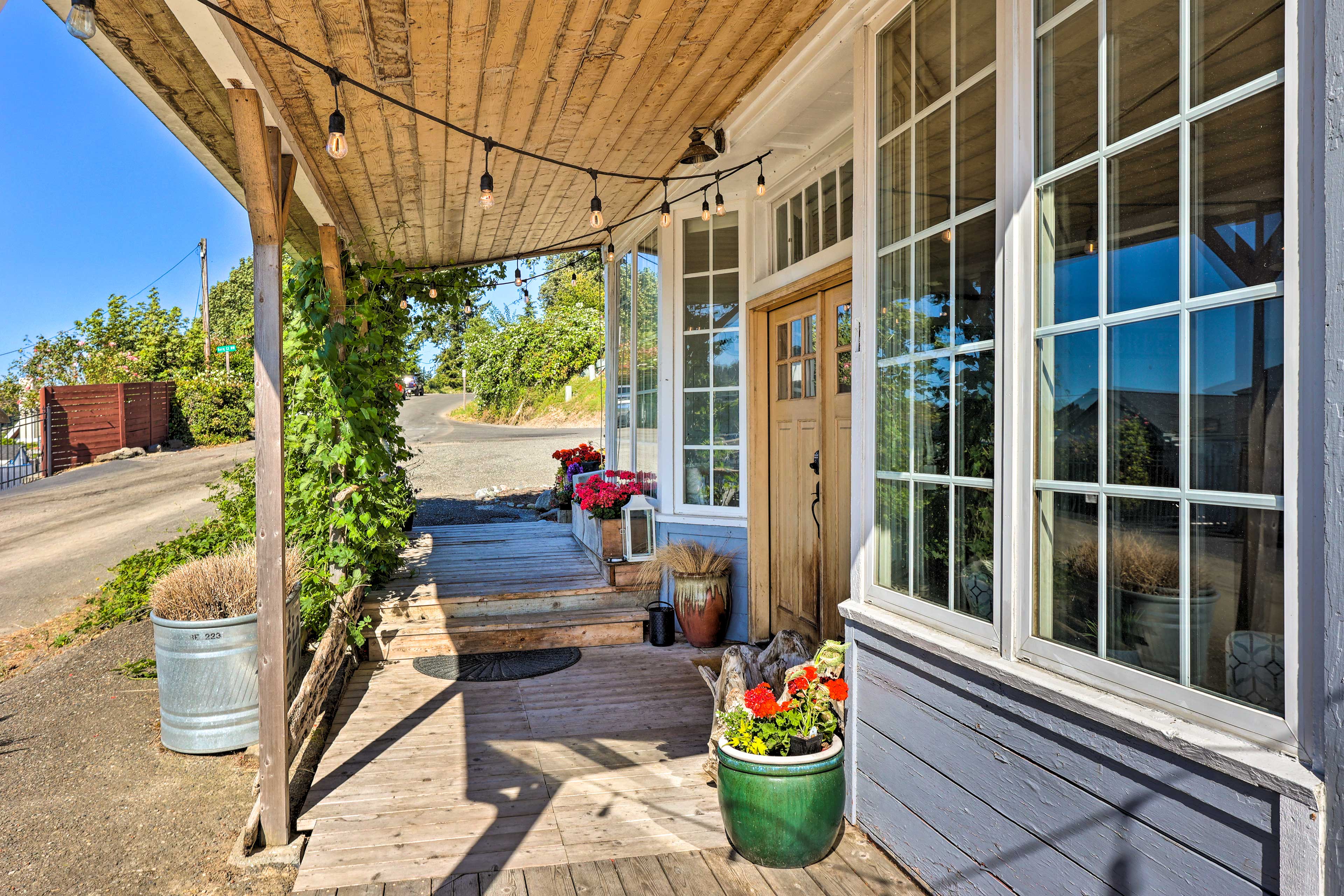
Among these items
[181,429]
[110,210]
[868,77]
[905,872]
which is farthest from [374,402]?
[110,210]

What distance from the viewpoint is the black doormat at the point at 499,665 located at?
14.9ft

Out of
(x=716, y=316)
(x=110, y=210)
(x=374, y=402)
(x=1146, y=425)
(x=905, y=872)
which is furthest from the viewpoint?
(x=110, y=210)

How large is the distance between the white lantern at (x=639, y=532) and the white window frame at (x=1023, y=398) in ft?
9.13

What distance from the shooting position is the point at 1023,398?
1.97m

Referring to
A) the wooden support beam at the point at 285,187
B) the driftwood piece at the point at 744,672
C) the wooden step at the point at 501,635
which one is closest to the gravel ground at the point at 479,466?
the wooden step at the point at 501,635

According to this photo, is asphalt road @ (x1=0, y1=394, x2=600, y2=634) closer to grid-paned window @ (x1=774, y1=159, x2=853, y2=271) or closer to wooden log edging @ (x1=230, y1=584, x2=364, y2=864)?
wooden log edging @ (x1=230, y1=584, x2=364, y2=864)

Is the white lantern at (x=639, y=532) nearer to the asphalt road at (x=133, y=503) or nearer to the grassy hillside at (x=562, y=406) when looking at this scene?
the asphalt road at (x=133, y=503)

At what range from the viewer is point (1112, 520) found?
1.70m

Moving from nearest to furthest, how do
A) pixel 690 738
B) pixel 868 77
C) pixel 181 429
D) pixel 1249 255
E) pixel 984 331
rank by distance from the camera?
pixel 1249 255 → pixel 984 331 → pixel 868 77 → pixel 690 738 → pixel 181 429

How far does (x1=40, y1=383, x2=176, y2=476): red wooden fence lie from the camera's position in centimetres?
1472

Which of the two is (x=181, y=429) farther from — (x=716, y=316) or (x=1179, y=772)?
(x=1179, y=772)

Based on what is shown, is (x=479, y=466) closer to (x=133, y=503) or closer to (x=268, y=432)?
(x=133, y=503)

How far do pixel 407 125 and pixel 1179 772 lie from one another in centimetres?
359

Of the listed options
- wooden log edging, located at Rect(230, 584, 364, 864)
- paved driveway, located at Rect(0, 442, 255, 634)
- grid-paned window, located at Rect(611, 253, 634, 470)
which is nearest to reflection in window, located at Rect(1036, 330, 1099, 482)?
wooden log edging, located at Rect(230, 584, 364, 864)
